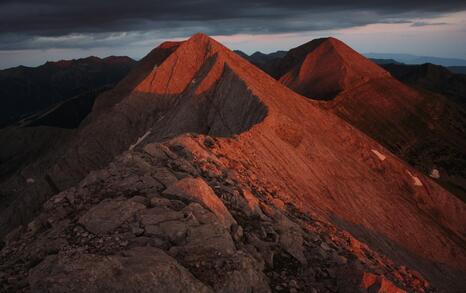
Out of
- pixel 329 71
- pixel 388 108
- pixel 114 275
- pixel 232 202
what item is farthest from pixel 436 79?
pixel 114 275

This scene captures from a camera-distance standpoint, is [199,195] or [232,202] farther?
[232,202]

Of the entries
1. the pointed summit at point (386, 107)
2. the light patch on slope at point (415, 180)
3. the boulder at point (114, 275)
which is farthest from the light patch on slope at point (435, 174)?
the boulder at point (114, 275)

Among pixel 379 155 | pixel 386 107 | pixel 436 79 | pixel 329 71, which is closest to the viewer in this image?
pixel 379 155

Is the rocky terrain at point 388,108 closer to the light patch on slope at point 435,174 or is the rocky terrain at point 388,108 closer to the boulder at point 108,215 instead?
the light patch on slope at point 435,174

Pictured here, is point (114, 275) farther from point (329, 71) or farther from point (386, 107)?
point (329, 71)

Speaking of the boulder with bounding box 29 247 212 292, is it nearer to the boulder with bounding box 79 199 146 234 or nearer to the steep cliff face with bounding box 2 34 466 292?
the steep cliff face with bounding box 2 34 466 292

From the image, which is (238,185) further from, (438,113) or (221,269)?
(438,113)
